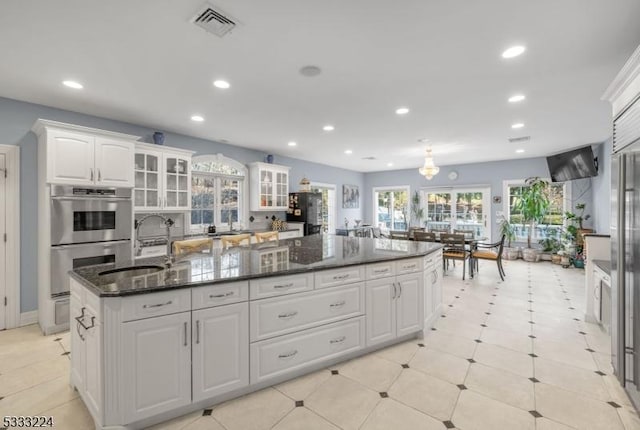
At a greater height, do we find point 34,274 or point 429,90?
point 429,90

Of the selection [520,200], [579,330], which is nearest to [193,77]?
[579,330]

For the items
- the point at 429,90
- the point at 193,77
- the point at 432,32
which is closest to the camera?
the point at 432,32

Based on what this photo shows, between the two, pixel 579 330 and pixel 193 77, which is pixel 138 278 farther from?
pixel 579 330

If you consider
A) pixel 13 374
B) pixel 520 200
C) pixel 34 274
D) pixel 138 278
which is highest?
pixel 520 200

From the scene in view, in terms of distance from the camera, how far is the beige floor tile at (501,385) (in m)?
2.08

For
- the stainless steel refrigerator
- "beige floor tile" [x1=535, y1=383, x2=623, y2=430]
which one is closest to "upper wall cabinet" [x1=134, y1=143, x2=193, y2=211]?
"beige floor tile" [x1=535, y1=383, x2=623, y2=430]

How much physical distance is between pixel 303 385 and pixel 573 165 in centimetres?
718

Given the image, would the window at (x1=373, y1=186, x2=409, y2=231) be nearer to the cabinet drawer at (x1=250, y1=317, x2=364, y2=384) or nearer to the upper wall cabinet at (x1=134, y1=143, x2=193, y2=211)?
the upper wall cabinet at (x1=134, y1=143, x2=193, y2=211)

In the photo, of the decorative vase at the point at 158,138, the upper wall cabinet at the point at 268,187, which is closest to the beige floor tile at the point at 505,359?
the upper wall cabinet at the point at 268,187

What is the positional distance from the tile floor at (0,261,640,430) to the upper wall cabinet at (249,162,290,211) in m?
3.71

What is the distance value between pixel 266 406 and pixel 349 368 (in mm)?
779

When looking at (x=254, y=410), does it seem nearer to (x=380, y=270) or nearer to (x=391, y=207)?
(x=380, y=270)

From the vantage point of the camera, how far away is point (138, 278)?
1.90 m

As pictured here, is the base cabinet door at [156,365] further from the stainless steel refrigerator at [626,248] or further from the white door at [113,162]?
the stainless steel refrigerator at [626,248]
